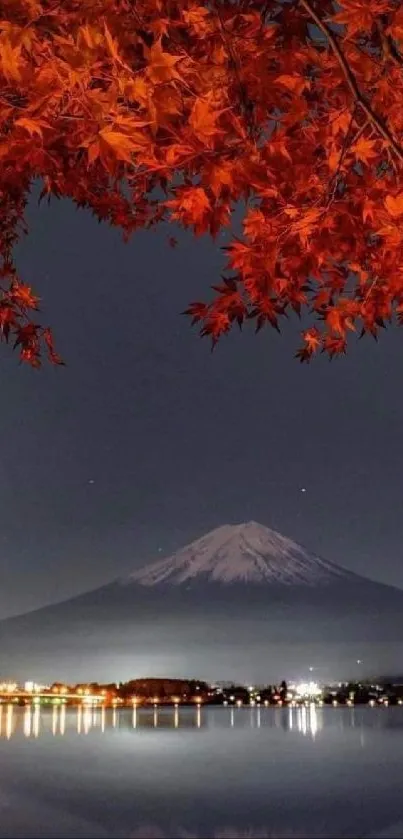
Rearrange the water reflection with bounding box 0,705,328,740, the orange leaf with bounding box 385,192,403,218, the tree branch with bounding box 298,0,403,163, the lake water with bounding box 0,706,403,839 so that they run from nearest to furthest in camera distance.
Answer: the tree branch with bounding box 298,0,403,163, the orange leaf with bounding box 385,192,403,218, the lake water with bounding box 0,706,403,839, the water reflection with bounding box 0,705,328,740

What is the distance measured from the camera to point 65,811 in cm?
976

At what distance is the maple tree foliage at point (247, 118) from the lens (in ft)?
12.0

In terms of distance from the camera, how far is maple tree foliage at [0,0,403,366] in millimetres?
3664

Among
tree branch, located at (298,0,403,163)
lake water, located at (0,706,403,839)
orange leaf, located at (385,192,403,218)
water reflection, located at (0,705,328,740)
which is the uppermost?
tree branch, located at (298,0,403,163)

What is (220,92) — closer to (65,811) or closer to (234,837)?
(234,837)

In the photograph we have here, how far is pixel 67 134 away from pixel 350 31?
220 cm

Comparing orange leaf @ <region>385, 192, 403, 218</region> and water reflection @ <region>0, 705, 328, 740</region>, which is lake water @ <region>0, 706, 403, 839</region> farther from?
water reflection @ <region>0, 705, 328, 740</region>

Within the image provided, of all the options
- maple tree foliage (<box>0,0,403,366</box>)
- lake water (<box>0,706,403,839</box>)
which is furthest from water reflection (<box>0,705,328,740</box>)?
maple tree foliage (<box>0,0,403,366</box>)

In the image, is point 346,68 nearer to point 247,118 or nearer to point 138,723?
point 247,118

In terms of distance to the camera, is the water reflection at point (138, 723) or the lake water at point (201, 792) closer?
the lake water at point (201, 792)

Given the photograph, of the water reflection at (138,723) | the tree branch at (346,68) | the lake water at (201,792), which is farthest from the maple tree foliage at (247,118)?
the water reflection at (138,723)

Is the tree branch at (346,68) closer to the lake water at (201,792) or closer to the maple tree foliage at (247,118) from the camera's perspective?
the maple tree foliage at (247,118)

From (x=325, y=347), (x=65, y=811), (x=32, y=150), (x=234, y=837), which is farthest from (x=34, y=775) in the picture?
(x=32, y=150)

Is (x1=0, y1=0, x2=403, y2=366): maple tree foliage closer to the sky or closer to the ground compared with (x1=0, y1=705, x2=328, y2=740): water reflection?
closer to the sky
